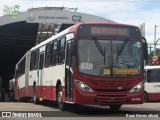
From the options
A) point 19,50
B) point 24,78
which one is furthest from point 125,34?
point 19,50

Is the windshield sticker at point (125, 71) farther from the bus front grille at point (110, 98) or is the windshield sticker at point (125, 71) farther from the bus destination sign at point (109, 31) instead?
the bus destination sign at point (109, 31)

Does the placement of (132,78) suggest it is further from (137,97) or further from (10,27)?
(10,27)

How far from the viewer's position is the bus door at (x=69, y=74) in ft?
52.4

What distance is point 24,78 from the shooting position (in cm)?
2903

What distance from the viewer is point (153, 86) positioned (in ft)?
101

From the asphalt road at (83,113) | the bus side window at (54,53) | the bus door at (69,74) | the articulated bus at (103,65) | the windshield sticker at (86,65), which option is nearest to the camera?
the asphalt road at (83,113)

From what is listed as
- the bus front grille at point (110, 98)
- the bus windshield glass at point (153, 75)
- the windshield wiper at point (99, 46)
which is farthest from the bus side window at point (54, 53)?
the bus windshield glass at point (153, 75)

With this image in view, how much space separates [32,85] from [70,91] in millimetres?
9816

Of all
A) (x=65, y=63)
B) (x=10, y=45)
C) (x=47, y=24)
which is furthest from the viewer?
(x=10, y=45)

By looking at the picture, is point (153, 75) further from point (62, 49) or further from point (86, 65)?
point (86, 65)

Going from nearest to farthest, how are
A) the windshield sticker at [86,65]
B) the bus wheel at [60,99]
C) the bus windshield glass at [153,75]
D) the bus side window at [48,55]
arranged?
the windshield sticker at [86,65], the bus wheel at [60,99], the bus side window at [48,55], the bus windshield glass at [153,75]

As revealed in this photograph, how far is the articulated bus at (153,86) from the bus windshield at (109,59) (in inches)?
595

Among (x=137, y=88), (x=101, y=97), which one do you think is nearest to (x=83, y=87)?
(x=101, y=97)

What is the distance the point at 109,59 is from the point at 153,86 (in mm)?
15845
